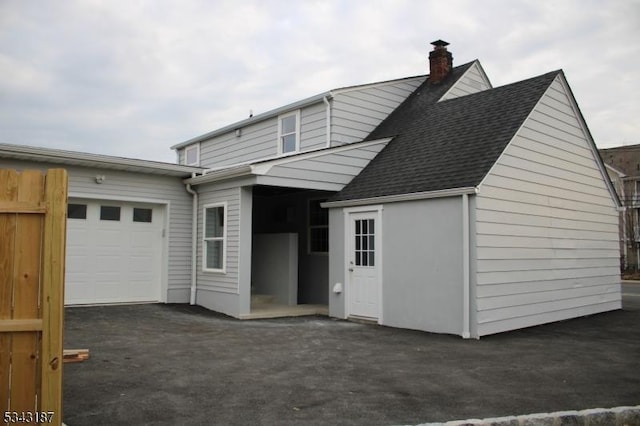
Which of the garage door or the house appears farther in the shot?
the garage door

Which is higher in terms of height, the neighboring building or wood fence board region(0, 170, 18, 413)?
the neighboring building

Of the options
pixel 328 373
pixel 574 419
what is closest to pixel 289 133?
pixel 328 373

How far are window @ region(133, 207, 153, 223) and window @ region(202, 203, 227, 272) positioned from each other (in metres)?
1.39

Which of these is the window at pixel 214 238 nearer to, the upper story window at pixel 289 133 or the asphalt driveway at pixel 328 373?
the asphalt driveway at pixel 328 373

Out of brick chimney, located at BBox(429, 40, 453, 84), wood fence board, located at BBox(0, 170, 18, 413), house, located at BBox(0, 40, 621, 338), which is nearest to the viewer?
wood fence board, located at BBox(0, 170, 18, 413)

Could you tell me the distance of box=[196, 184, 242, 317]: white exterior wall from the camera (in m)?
11.4

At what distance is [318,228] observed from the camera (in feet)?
45.4

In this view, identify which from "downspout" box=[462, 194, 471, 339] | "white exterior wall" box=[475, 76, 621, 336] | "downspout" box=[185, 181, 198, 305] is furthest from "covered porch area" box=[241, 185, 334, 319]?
"white exterior wall" box=[475, 76, 621, 336]

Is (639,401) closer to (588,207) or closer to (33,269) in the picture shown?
(33,269)

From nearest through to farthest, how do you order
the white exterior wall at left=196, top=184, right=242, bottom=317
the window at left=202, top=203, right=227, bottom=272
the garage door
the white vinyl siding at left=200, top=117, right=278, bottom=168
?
the white exterior wall at left=196, top=184, right=242, bottom=317, the garage door, the window at left=202, top=203, right=227, bottom=272, the white vinyl siding at left=200, top=117, right=278, bottom=168

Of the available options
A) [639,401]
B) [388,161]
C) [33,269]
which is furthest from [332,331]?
[33,269]

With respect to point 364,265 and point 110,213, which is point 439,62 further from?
point 110,213

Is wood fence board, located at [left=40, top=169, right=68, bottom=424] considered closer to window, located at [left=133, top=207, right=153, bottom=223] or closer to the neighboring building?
window, located at [left=133, top=207, right=153, bottom=223]

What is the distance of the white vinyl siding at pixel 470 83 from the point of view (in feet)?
49.3
